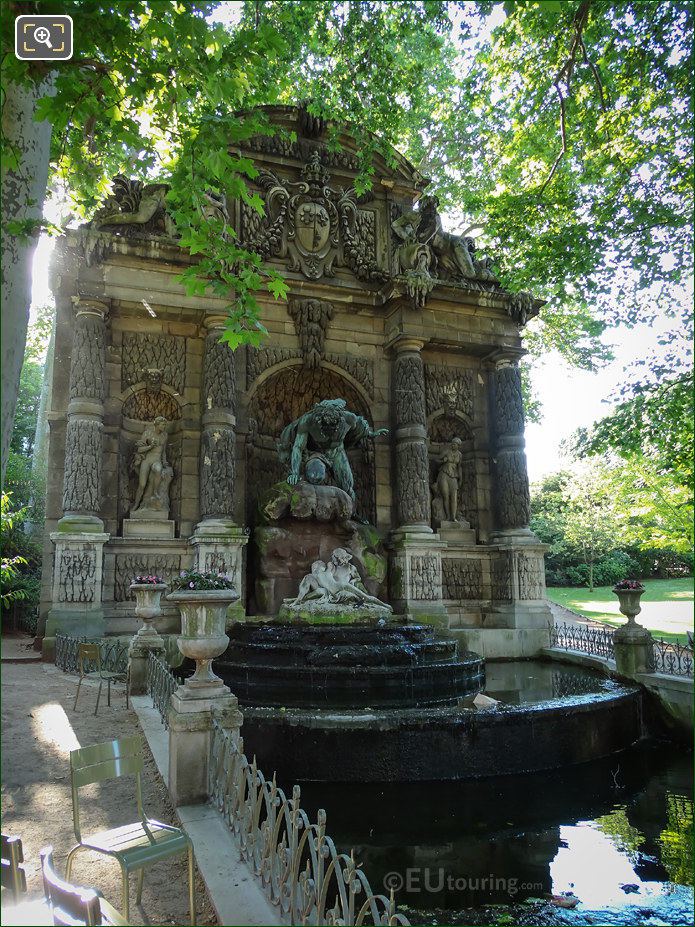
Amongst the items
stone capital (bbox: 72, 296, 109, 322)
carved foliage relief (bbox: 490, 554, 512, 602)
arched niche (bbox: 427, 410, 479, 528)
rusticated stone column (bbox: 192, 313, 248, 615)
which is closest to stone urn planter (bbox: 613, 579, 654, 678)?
carved foliage relief (bbox: 490, 554, 512, 602)

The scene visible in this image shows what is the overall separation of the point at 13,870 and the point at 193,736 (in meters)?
2.71

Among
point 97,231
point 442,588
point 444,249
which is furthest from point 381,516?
point 97,231

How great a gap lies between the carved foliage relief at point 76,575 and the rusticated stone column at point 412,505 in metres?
5.92

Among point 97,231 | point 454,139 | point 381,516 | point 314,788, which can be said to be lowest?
point 314,788

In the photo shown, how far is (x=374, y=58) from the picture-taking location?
8.86 meters

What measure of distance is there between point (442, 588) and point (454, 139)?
46.0ft

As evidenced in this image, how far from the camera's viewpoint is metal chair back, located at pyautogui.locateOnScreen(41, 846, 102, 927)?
1996 mm

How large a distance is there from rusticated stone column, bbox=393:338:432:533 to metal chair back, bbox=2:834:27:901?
11.5 meters

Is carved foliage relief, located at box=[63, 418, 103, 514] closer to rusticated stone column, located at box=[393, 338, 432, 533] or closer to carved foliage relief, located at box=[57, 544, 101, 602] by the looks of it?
carved foliage relief, located at box=[57, 544, 101, 602]

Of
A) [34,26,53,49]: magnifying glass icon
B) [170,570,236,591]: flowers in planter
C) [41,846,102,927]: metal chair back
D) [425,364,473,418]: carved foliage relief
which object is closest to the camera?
[41,846,102,927]: metal chair back

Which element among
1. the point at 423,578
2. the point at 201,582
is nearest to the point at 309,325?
the point at 423,578

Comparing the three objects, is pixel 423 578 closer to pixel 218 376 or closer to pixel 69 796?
pixel 218 376

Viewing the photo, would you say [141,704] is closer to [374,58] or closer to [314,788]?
[314,788]

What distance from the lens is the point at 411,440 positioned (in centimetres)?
1400
